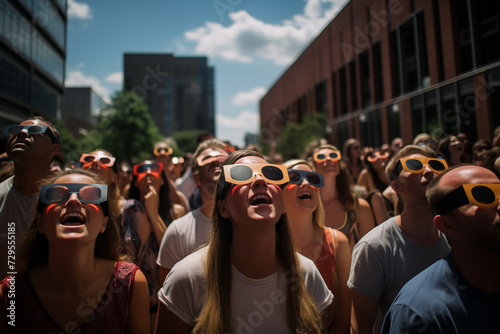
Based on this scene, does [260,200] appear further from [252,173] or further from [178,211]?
[178,211]

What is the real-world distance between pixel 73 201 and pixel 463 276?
6.75 feet

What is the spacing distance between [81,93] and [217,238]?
81.6 meters

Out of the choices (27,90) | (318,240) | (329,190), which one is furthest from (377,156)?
(27,90)

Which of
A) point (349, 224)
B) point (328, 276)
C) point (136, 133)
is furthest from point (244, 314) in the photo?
point (136, 133)

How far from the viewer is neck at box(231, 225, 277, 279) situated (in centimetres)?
181

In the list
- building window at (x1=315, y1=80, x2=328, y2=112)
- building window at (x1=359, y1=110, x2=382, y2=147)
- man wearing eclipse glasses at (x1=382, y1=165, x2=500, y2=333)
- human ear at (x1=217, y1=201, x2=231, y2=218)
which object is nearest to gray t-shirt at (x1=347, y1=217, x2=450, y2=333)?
man wearing eclipse glasses at (x1=382, y1=165, x2=500, y2=333)

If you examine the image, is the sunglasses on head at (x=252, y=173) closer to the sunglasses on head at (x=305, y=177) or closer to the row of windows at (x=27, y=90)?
the sunglasses on head at (x=305, y=177)

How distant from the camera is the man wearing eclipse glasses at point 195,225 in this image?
271cm

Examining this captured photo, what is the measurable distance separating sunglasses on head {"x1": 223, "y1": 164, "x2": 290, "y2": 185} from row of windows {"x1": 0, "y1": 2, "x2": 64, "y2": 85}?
87.0ft

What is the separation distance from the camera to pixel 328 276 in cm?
249

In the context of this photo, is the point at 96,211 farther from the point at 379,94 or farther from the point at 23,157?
the point at 379,94

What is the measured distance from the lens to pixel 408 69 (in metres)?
20.4

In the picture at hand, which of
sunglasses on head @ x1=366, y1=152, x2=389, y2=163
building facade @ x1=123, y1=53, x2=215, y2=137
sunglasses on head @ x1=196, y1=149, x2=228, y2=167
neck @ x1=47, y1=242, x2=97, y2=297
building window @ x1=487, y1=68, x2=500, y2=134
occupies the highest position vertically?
building facade @ x1=123, y1=53, x2=215, y2=137

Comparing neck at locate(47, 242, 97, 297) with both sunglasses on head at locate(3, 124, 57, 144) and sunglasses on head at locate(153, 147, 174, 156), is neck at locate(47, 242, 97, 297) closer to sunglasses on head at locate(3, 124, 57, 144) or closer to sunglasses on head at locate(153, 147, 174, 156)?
sunglasses on head at locate(3, 124, 57, 144)
